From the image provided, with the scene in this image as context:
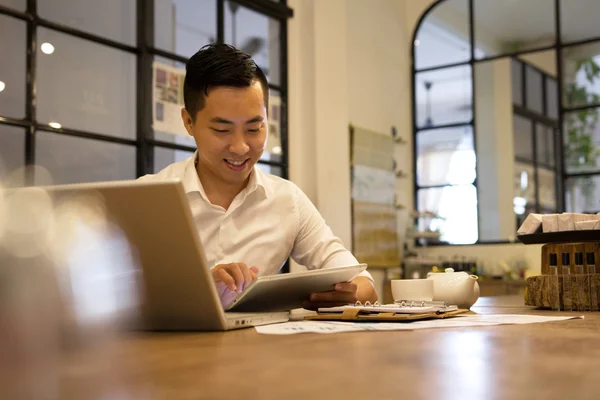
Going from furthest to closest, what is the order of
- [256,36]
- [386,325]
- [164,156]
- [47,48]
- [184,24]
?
[256,36] → [184,24] → [164,156] → [47,48] → [386,325]

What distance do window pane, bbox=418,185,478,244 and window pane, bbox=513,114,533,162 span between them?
58 centimetres

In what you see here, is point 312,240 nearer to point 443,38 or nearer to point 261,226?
point 261,226

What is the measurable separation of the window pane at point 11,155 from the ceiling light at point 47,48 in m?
0.48

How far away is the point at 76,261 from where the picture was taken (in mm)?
902

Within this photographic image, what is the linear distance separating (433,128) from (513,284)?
1.92 metres

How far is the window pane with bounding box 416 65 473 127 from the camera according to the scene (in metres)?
6.97

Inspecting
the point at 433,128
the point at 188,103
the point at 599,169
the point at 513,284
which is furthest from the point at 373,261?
the point at 188,103

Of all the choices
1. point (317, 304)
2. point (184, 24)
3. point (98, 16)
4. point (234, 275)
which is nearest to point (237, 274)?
point (234, 275)

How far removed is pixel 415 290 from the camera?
1.68m

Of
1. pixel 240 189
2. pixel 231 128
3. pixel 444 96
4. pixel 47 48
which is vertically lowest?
pixel 240 189

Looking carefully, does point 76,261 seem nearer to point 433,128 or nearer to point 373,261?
point 373,261

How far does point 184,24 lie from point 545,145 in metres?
3.64

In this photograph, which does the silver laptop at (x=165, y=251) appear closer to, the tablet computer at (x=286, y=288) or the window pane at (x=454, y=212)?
the tablet computer at (x=286, y=288)

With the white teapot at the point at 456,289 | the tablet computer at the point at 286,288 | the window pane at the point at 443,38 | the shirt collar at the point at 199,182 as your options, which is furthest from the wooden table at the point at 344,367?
the window pane at the point at 443,38
